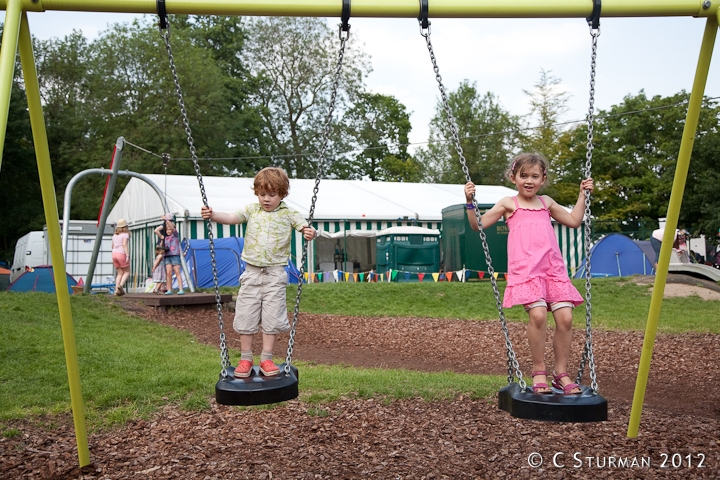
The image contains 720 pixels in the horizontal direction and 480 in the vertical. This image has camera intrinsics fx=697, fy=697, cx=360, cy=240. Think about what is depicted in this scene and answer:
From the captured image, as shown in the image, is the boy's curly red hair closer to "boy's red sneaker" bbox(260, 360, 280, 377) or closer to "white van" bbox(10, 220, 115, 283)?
"boy's red sneaker" bbox(260, 360, 280, 377)

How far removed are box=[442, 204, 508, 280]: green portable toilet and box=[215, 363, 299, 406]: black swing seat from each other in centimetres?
1550

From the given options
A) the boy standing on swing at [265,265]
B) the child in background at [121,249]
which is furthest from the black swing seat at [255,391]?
the child in background at [121,249]

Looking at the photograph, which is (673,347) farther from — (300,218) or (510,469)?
(300,218)

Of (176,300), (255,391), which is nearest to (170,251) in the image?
(176,300)

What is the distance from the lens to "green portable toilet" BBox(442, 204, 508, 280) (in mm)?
19516

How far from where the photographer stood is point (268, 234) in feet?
15.1

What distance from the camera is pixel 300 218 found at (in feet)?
15.6

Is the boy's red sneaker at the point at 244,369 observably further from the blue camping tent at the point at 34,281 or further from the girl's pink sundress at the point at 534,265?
the blue camping tent at the point at 34,281

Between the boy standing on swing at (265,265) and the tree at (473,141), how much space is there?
36.4 meters

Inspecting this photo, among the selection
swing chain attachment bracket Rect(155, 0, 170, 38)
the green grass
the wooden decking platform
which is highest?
swing chain attachment bracket Rect(155, 0, 170, 38)

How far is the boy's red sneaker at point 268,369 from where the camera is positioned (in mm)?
4297

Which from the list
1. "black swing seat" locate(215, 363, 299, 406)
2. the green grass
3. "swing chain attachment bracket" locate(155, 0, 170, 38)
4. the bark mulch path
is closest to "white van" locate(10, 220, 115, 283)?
the green grass

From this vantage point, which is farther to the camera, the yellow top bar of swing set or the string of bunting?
the string of bunting

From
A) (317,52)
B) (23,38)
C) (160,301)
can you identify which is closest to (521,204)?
(23,38)
